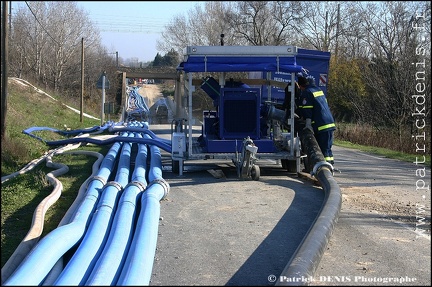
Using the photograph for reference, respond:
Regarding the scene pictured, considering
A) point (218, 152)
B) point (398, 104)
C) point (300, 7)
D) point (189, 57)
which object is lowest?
point (218, 152)

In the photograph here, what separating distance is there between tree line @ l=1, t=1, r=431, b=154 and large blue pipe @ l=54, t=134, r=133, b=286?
351 cm

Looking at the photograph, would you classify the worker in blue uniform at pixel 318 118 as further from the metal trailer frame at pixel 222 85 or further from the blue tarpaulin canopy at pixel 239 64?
the blue tarpaulin canopy at pixel 239 64

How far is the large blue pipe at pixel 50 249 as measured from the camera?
14.4 ft

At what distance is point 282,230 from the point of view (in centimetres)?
724

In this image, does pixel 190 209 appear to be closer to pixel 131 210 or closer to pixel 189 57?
pixel 131 210

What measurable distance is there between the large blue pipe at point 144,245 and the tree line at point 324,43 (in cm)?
301

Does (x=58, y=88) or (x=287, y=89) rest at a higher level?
(x=58, y=88)

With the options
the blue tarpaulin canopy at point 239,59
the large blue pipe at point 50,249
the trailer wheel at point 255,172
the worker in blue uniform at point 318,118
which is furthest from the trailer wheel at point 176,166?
the large blue pipe at point 50,249

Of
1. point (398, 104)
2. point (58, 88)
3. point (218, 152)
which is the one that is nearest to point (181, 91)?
point (218, 152)

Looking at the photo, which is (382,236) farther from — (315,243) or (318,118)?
(318,118)

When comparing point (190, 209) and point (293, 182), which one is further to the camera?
point (293, 182)

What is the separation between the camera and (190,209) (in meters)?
8.61

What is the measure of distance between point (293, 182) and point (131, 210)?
491cm

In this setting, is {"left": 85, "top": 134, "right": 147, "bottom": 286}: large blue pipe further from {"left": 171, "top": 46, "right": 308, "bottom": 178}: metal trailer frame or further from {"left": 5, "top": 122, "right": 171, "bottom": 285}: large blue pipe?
{"left": 171, "top": 46, "right": 308, "bottom": 178}: metal trailer frame
